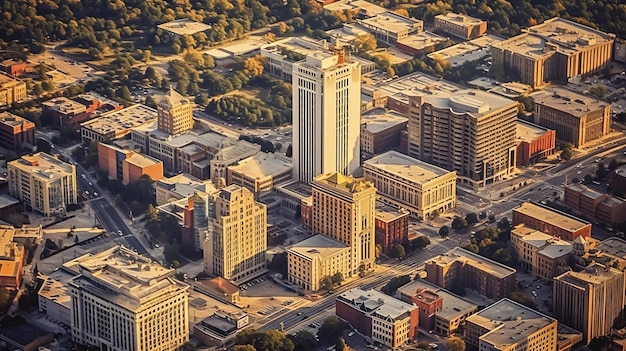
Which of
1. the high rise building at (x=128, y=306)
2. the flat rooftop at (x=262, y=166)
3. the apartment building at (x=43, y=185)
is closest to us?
the high rise building at (x=128, y=306)

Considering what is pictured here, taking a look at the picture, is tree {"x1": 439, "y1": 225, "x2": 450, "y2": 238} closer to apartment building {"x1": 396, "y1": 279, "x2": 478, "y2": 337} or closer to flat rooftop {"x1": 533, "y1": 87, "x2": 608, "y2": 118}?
apartment building {"x1": 396, "y1": 279, "x2": 478, "y2": 337}

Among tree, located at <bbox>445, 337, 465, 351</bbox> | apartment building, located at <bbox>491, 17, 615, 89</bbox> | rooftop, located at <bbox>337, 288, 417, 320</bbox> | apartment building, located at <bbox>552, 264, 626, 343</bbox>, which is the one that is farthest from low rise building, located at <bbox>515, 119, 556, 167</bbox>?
tree, located at <bbox>445, 337, 465, 351</bbox>

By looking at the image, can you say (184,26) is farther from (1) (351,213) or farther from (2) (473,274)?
(2) (473,274)

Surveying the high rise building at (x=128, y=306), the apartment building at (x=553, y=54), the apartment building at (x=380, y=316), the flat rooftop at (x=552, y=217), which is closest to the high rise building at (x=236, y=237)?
the high rise building at (x=128, y=306)

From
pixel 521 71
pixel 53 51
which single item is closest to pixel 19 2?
pixel 53 51

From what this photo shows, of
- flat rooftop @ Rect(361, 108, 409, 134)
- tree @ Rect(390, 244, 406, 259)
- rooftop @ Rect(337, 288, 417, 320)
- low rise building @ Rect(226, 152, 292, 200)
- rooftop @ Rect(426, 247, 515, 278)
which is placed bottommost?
tree @ Rect(390, 244, 406, 259)

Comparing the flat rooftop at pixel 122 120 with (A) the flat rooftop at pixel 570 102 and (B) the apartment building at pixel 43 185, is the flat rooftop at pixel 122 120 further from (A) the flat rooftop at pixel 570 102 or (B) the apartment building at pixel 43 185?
(A) the flat rooftop at pixel 570 102
